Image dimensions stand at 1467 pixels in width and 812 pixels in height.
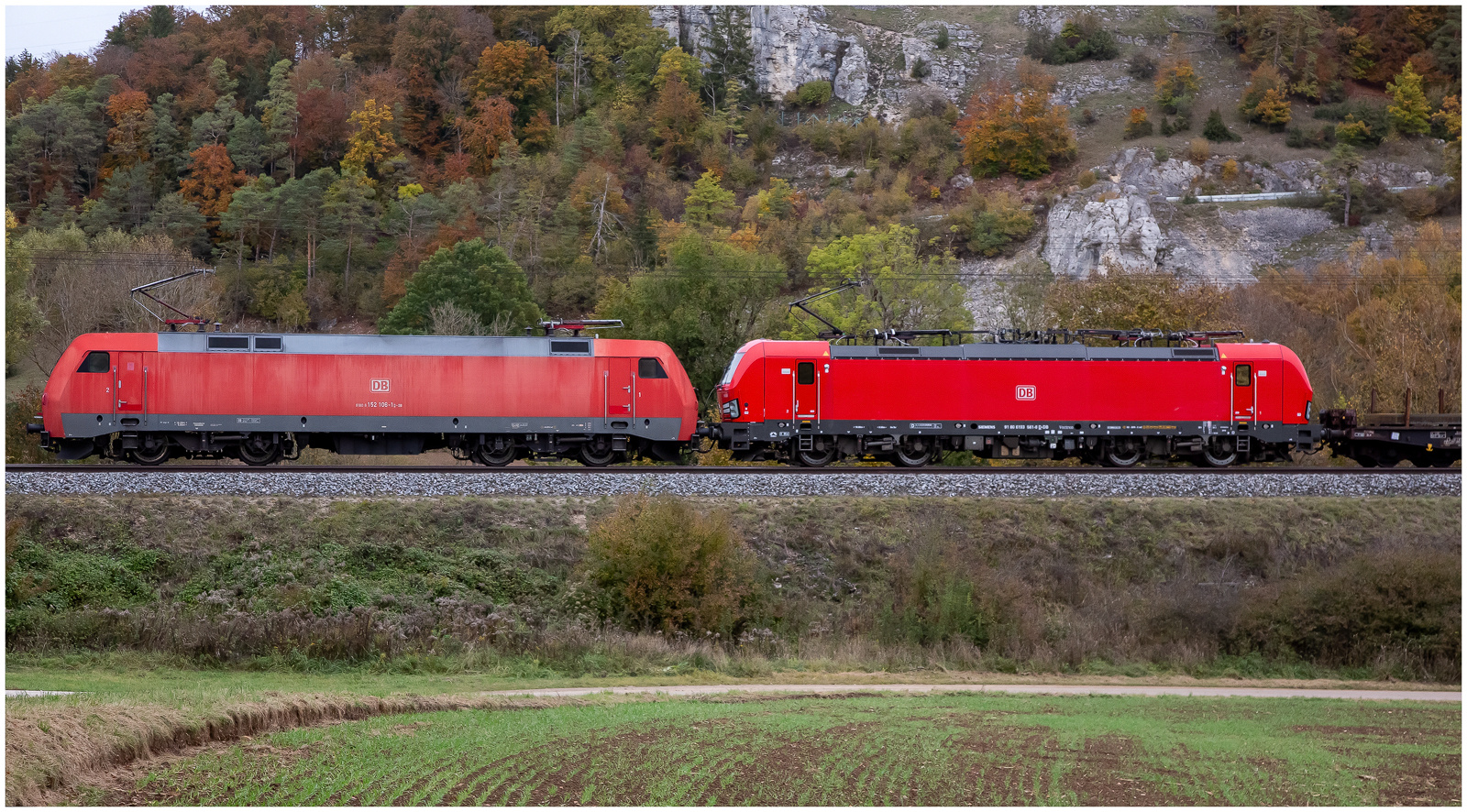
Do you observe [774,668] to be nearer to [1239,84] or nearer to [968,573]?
[968,573]

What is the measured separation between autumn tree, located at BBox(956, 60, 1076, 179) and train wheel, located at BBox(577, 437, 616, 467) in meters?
79.6

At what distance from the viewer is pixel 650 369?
28438 mm

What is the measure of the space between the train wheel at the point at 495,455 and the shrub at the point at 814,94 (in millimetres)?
98133

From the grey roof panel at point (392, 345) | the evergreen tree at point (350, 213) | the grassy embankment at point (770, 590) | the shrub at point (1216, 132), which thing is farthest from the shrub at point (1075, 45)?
the grey roof panel at point (392, 345)

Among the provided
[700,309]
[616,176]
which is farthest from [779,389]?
[616,176]

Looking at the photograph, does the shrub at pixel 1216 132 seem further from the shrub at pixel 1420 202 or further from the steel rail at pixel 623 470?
the steel rail at pixel 623 470

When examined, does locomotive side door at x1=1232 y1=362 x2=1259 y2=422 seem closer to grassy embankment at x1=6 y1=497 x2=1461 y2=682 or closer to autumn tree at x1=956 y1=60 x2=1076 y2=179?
grassy embankment at x1=6 y1=497 x2=1461 y2=682

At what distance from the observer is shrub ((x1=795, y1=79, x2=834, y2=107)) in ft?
393

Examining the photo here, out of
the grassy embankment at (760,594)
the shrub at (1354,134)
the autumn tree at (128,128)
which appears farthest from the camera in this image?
the shrub at (1354,134)

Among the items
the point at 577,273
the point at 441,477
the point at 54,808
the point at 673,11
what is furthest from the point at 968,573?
the point at 673,11

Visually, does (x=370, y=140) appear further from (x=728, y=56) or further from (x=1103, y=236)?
(x=1103, y=236)

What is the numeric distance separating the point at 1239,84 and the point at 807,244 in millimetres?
59530

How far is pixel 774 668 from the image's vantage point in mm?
20234

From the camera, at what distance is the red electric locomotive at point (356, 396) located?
26.9m
